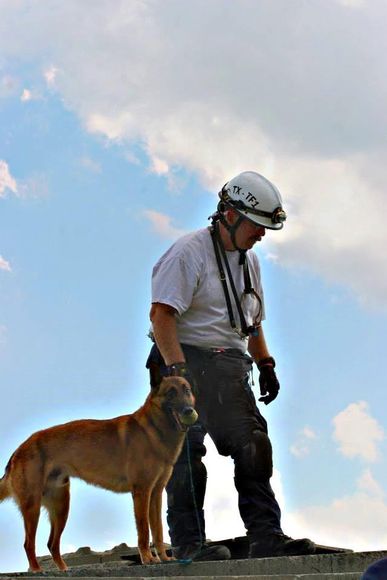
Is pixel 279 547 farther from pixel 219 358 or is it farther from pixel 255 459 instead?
pixel 219 358

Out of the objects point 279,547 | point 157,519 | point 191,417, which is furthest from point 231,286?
point 279,547

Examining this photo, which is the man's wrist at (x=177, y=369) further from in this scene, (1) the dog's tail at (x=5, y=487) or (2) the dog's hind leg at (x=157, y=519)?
(1) the dog's tail at (x=5, y=487)

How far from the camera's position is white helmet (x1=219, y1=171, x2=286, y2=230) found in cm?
758

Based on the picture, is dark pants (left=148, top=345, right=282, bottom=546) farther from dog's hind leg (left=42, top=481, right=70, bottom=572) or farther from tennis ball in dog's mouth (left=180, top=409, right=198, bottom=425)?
dog's hind leg (left=42, top=481, right=70, bottom=572)

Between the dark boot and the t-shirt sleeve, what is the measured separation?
1851 millimetres

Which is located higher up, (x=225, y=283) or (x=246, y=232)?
(x=246, y=232)

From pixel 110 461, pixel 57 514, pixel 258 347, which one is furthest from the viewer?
pixel 258 347

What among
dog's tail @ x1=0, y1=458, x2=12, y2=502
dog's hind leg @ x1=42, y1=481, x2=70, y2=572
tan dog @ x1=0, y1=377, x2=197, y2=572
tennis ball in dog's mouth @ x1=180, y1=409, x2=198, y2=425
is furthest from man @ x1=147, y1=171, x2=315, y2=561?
dog's tail @ x1=0, y1=458, x2=12, y2=502

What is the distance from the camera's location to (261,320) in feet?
26.5

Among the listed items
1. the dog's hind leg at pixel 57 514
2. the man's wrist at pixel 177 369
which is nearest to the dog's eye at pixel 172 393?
the man's wrist at pixel 177 369

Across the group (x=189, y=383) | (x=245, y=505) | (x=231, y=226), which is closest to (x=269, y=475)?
(x=245, y=505)

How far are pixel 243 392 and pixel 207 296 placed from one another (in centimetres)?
82

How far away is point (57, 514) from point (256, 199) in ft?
10.1

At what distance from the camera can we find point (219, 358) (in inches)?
292
